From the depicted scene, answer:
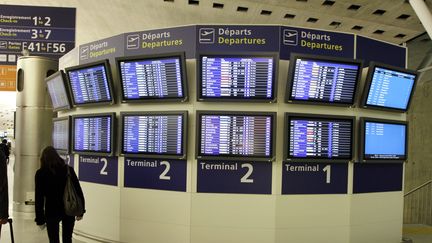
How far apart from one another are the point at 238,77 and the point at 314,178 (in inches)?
66.9

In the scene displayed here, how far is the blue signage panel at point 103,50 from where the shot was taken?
19.4ft

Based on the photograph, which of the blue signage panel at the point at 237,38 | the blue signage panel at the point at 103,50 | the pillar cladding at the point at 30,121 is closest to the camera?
the blue signage panel at the point at 237,38

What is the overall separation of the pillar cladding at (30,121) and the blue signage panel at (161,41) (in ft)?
12.2

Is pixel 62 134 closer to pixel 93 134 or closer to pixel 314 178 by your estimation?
pixel 93 134

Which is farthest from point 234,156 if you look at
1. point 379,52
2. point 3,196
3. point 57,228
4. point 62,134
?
point 62,134

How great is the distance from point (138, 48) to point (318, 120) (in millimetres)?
2783

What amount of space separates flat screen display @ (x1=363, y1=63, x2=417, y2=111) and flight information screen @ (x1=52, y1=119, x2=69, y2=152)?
4750 millimetres

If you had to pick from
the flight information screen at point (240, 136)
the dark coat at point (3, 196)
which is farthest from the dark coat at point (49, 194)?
the flight information screen at point (240, 136)

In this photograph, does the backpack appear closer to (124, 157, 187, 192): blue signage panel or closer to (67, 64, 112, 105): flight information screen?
(124, 157, 187, 192): blue signage panel

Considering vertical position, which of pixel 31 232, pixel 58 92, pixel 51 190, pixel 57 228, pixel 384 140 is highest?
pixel 58 92

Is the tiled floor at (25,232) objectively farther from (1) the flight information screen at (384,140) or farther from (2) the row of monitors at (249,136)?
(1) the flight information screen at (384,140)

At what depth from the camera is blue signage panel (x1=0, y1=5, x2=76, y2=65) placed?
9.63 m

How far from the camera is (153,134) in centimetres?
527

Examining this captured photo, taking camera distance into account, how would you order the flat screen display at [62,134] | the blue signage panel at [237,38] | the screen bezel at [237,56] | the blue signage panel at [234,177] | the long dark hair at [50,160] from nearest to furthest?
the long dark hair at [50,160], the screen bezel at [237,56], the blue signage panel at [234,177], the blue signage panel at [237,38], the flat screen display at [62,134]
